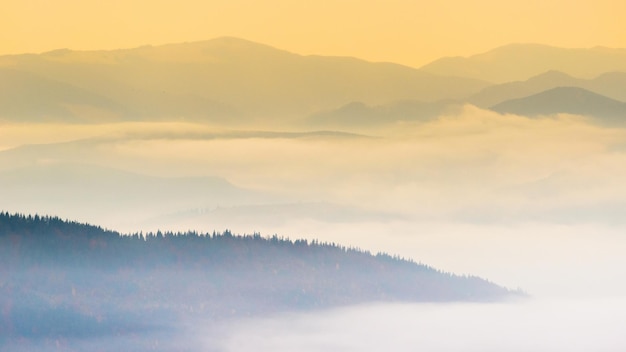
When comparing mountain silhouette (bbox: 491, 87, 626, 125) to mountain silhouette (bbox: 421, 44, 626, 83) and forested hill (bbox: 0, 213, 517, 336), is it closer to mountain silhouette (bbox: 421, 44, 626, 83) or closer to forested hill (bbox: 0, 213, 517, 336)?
mountain silhouette (bbox: 421, 44, 626, 83)

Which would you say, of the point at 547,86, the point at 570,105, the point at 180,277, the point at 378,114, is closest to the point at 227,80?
the point at 378,114

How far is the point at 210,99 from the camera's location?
21656 millimetres

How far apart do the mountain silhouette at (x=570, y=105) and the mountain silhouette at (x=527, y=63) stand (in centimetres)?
31

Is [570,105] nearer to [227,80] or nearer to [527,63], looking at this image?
[527,63]

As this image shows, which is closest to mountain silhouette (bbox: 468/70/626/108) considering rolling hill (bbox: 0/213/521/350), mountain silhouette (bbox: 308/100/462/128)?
mountain silhouette (bbox: 308/100/462/128)

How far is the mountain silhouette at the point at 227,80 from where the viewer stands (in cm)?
2134

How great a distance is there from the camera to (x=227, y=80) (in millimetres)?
21969

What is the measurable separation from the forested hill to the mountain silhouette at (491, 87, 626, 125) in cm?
259

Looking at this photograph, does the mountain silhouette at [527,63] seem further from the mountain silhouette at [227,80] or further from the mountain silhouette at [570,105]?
the mountain silhouette at [570,105]

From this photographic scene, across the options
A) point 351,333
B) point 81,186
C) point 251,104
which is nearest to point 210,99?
point 251,104

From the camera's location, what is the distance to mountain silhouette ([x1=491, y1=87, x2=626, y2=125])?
21828 millimetres

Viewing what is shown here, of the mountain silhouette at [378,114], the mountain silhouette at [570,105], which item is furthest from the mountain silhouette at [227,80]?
the mountain silhouette at [570,105]

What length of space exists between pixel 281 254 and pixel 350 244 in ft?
3.18

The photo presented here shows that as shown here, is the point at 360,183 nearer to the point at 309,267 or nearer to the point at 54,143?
the point at 309,267
